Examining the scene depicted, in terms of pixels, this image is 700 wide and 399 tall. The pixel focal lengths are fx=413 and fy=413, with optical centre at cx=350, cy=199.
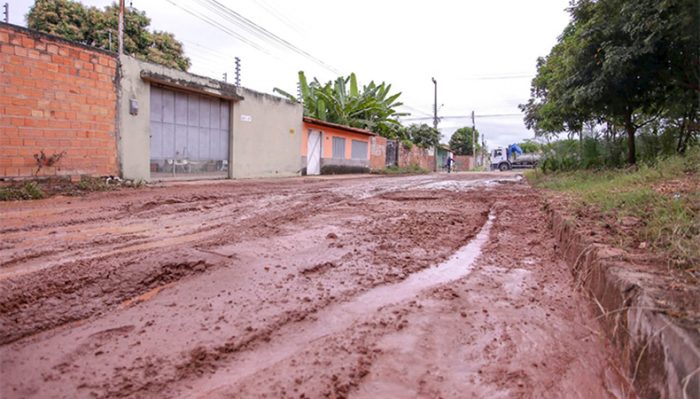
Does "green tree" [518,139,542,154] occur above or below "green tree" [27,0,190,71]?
below

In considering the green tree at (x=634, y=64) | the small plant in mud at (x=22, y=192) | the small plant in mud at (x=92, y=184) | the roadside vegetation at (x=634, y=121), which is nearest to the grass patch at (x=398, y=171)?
the roadside vegetation at (x=634, y=121)

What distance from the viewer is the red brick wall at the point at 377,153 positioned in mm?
24500

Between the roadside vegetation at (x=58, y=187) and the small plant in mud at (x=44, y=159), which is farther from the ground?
the small plant in mud at (x=44, y=159)

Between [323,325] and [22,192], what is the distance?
6887 millimetres

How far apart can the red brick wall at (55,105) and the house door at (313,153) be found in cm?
953

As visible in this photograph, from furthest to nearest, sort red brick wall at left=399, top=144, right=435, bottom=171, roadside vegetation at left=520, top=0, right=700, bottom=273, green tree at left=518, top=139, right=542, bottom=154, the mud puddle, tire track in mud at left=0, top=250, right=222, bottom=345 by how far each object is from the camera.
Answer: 1. red brick wall at left=399, top=144, right=435, bottom=171
2. green tree at left=518, top=139, right=542, bottom=154
3. roadside vegetation at left=520, top=0, right=700, bottom=273
4. tire track in mud at left=0, top=250, right=222, bottom=345
5. the mud puddle

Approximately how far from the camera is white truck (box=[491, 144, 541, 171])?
36.9 m

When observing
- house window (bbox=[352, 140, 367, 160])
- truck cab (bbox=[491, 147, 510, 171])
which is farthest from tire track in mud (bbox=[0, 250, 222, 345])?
truck cab (bbox=[491, 147, 510, 171])

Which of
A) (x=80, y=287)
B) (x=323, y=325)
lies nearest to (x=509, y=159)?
(x=323, y=325)

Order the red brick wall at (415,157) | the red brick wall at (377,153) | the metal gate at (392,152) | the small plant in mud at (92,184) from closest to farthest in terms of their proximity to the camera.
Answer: the small plant in mud at (92,184), the red brick wall at (377,153), the metal gate at (392,152), the red brick wall at (415,157)

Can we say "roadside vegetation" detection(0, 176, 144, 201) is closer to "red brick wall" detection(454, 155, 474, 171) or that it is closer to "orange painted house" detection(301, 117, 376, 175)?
"orange painted house" detection(301, 117, 376, 175)

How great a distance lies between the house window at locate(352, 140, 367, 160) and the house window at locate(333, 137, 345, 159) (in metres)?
1.18

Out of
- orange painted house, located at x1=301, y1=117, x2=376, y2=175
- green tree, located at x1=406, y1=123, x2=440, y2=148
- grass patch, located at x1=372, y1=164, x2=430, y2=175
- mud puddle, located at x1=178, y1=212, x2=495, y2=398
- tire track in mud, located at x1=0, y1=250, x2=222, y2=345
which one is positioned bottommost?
mud puddle, located at x1=178, y1=212, x2=495, y2=398

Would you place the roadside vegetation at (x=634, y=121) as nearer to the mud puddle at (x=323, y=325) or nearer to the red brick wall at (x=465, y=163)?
the mud puddle at (x=323, y=325)
